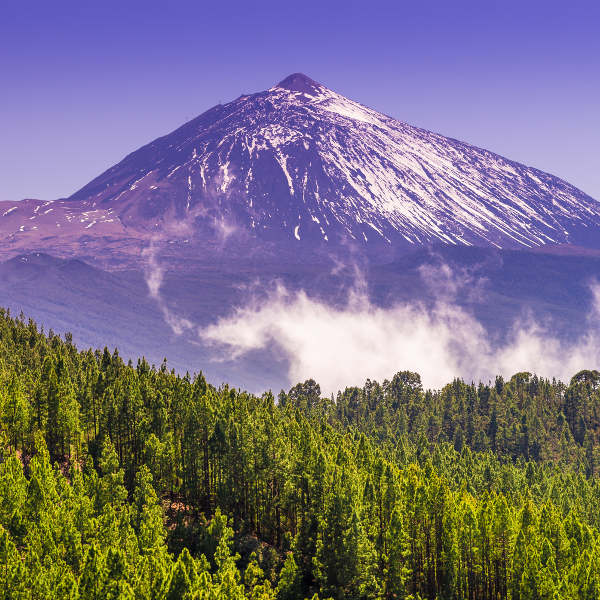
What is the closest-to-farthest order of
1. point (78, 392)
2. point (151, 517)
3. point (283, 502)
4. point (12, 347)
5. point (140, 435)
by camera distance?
point (151, 517) < point (283, 502) < point (140, 435) < point (78, 392) < point (12, 347)

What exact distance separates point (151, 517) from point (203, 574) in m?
20.3

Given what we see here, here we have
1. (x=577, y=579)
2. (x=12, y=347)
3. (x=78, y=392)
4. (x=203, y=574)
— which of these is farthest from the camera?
(x=12, y=347)

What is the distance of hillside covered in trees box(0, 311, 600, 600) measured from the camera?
71.4 meters

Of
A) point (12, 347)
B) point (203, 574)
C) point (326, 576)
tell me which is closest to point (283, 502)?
point (326, 576)

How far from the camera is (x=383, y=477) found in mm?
99062

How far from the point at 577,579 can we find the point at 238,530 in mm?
40813

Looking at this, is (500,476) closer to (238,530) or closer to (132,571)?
(238,530)

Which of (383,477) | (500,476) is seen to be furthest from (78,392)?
(500,476)

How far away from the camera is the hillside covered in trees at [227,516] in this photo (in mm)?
71438

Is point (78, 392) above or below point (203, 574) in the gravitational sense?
above

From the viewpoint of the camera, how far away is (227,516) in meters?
97.8

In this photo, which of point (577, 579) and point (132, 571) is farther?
point (577, 579)

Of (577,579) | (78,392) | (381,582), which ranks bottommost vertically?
(381,582)

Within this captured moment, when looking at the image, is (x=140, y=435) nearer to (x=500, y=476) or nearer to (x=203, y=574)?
(x=203, y=574)
